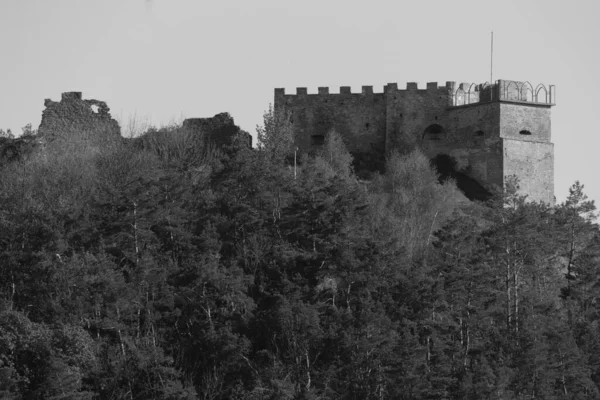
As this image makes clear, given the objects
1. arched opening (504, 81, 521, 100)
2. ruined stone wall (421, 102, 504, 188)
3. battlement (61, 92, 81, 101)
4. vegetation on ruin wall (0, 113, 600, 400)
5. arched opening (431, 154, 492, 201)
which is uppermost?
arched opening (504, 81, 521, 100)

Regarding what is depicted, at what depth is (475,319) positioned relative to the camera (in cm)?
5034

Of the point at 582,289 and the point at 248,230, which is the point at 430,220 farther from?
the point at 248,230

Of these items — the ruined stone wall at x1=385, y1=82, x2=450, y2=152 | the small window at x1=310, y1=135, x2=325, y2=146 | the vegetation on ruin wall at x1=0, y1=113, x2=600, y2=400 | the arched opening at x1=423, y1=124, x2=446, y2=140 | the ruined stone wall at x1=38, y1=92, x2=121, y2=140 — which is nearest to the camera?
the vegetation on ruin wall at x1=0, y1=113, x2=600, y2=400

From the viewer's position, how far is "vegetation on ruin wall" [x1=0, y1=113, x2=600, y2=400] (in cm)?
4575

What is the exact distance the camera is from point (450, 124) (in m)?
65.5

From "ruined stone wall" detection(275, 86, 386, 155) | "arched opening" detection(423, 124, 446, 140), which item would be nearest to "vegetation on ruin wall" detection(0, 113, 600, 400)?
"arched opening" detection(423, 124, 446, 140)

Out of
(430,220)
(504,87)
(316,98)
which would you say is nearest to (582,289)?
(430,220)

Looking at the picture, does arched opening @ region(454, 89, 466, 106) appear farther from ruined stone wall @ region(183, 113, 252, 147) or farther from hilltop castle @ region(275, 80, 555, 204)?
ruined stone wall @ region(183, 113, 252, 147)

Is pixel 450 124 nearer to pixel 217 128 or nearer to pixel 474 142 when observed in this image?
pixel 474 142

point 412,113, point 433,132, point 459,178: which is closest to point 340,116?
point 412,113

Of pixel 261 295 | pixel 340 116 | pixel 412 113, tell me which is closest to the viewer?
pixel 261 295

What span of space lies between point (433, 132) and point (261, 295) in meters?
19.3

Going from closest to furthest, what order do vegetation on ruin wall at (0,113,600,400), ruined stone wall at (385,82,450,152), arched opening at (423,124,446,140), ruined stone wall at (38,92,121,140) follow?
vegetation on ruin wall at (0,113,600,400)
ruined stone wall at (38,92,121,140)
arched opening at (423,124,446,140)
ruined stone wall at (385,82,450,152)

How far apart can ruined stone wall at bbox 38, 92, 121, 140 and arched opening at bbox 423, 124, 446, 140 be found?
475 inches
